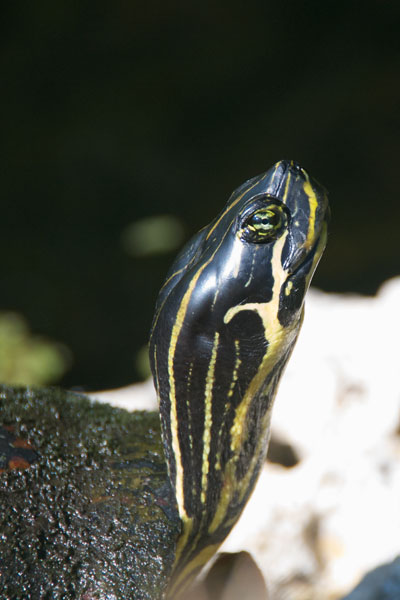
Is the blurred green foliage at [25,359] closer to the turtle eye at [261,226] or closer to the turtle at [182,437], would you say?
the turtle at [182,437]

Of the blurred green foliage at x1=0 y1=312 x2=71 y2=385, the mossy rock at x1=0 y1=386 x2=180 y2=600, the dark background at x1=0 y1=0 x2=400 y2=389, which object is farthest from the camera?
the dark background at x1=0 y1=0 x2=400 y2=389

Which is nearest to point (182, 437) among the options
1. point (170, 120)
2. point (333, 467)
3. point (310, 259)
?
point (310, 259)

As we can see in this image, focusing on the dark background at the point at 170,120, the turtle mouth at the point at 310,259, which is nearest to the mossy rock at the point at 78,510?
the turtle mouth at the point at 310,259

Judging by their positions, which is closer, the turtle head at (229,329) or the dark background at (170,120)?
the turtle head at (229,329)

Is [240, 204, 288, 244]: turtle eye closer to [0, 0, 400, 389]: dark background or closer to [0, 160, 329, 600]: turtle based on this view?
[0, 160, 329, 600]: turtle

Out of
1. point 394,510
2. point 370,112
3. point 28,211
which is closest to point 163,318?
point 394,510

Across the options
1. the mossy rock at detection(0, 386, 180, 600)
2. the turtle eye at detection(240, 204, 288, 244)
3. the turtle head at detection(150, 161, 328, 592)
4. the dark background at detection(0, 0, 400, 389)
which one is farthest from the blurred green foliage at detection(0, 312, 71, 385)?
the turtle eye at detection(240, 204, 288, 244)

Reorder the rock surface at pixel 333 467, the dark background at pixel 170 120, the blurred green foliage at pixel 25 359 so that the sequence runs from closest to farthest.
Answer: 1. the rock surface at pixel 333 467
2. the blurred green foliage at pixel 25 359
3. the dark background at pixel 170 120
